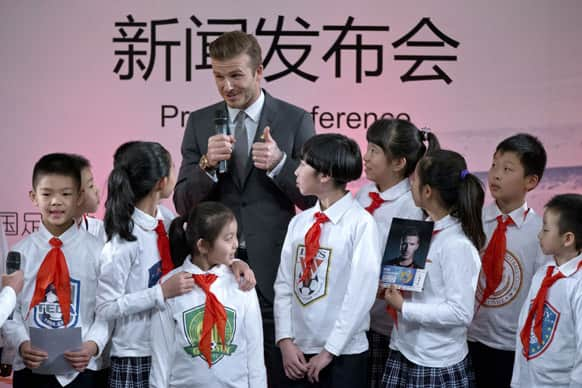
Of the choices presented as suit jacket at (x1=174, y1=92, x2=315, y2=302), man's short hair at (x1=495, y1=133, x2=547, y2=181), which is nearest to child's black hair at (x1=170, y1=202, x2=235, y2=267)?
suit jacket at (x1=174, y1=92, x2=315, y2=302)

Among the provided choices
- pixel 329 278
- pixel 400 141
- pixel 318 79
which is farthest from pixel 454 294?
pixel 318 79

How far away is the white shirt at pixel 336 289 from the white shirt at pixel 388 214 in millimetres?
235

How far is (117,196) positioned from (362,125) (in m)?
2.07

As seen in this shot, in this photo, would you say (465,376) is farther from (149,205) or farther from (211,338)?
Result: (149,205)

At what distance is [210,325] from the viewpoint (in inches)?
110

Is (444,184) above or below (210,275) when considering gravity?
above

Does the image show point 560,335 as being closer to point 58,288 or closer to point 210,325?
point 210,325

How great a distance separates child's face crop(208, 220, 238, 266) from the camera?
2830 mm

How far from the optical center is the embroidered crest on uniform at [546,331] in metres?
2.87

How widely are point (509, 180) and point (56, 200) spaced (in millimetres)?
1732

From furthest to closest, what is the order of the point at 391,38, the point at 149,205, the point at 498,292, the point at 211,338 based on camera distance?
the point at 391,38, the point at 498,292, the point at 149,205, the point at 211,338

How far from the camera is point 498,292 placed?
3.20 metres

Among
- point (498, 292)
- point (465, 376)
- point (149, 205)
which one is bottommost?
point (465, 376)

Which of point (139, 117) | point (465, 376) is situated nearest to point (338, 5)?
point (139, 117)
